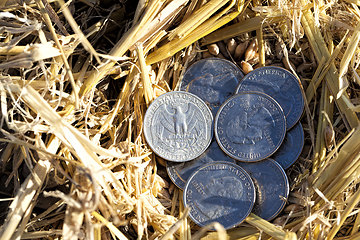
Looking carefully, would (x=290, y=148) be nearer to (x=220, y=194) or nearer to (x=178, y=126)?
(x=220, y=194)

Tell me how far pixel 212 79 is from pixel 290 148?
18.7 inches

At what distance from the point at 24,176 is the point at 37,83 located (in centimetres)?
39

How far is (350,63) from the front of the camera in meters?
1.78

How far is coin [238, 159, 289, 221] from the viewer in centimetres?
176

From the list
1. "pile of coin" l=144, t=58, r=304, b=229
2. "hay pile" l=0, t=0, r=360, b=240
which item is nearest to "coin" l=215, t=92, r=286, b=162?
"pile of coin" l=144, t=58, r=304, b=229

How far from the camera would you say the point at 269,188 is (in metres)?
1.79

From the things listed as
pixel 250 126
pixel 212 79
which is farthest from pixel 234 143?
pixel 212 79

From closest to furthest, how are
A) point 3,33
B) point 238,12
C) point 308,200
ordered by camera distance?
point 308,200, point 3,33, point 238,12

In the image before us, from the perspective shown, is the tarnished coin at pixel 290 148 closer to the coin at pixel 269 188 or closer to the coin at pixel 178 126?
the coin at pixel 269 188

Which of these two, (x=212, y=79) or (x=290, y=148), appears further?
(x=212, y=79)

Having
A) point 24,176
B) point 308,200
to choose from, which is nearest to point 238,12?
point 308,200

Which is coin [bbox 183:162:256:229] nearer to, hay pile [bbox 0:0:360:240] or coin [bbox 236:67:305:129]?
hay pile [bbox 0:0:360:240]

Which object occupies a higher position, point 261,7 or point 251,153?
point 261,7

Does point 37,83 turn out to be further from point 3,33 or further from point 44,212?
point 44,212
